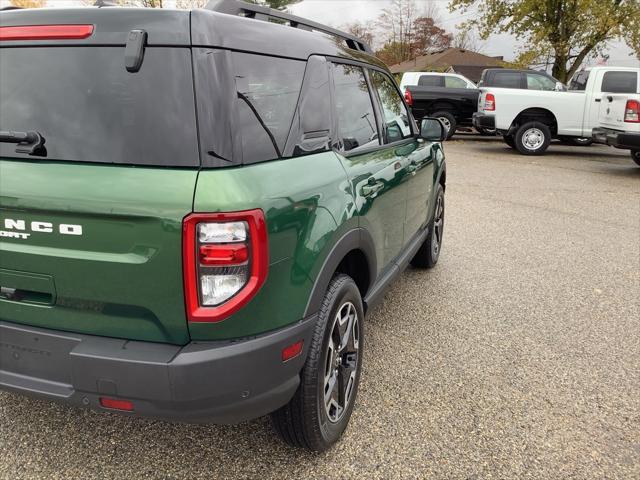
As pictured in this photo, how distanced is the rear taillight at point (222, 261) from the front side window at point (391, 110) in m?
1.78

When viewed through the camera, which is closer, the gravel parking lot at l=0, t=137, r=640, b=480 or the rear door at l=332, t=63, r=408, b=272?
the gravel parking lot at l=0, t=137, r=640, b=480

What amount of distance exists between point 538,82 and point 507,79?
0.76 meters

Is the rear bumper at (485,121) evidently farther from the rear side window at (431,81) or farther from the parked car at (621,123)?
the rear side window at (431,81)

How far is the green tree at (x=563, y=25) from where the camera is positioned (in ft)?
67.8

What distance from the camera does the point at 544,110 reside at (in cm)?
1288

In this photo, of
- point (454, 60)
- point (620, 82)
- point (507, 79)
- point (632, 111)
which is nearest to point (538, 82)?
point (507, 79)

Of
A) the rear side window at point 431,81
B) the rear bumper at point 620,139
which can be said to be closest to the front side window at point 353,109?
the rear bumper at point 620,139

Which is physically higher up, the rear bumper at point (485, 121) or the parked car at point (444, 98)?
the parked car at point (444, 98)

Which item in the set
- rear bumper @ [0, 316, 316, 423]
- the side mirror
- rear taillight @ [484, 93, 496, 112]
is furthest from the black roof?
rear taillight @ [484, 93, 496, 112]

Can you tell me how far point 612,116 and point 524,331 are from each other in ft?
29.3

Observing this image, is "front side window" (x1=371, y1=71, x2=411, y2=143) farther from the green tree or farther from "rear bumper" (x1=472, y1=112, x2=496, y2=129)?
the green tree

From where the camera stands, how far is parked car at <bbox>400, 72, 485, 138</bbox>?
1572 centimetres

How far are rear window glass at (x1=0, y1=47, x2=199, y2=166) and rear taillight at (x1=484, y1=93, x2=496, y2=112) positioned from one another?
12.3 m

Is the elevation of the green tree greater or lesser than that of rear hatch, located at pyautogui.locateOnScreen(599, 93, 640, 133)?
greater
